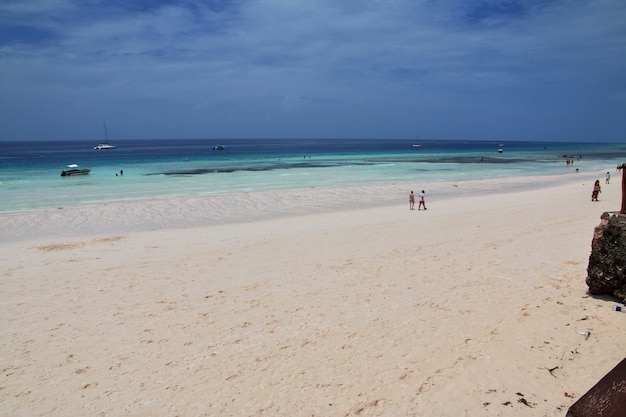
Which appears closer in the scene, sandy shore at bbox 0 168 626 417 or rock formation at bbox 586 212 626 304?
sandy shore at bbox 0 168 626 417

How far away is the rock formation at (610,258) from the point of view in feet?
23.3

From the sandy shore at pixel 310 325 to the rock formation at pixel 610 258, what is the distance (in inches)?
10.5

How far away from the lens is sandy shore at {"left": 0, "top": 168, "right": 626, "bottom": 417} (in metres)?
5.32

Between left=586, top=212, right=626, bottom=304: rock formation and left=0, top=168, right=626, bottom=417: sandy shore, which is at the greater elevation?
left=586, top=212, right=626, bottom=304: rock formation

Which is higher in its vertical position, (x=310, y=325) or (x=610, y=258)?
(x=610, y=258)

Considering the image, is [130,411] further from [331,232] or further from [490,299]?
[331,232]

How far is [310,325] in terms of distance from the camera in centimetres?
729

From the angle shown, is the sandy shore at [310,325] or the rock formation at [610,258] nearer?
the sandy shore at [310,325]

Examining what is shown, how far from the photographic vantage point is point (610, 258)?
728cm

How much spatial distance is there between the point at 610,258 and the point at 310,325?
511cm

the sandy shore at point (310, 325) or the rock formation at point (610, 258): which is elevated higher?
the rock formation at point (610, 258)

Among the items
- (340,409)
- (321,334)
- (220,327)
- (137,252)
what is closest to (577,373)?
(340,409)

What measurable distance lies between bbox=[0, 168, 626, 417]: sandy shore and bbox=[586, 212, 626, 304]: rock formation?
0.27 m

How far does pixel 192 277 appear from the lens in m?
10.4
